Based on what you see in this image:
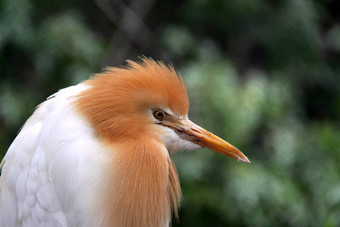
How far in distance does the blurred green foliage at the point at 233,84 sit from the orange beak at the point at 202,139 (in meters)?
0.92

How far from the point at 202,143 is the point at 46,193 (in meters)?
0.49

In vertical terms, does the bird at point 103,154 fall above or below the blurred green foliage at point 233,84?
below

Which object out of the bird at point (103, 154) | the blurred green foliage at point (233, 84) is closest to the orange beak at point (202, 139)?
the bird at point (103, 154)

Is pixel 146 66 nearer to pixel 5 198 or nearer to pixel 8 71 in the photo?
pixel 5 198

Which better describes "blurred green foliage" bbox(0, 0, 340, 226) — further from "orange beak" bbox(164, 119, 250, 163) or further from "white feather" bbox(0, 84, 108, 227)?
"white feather" bbox(0, 84, 108, 227)

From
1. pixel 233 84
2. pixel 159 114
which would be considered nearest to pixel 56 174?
pixel 159 114

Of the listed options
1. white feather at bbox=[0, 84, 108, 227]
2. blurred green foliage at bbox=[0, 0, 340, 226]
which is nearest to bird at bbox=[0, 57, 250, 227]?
white feather at bbox=[0, 84, 108, 227]

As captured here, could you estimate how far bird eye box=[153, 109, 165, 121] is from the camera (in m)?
1.42

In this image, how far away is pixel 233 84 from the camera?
2748mm

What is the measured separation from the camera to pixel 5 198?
4.68 feet

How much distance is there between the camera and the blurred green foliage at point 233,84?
2.50 m

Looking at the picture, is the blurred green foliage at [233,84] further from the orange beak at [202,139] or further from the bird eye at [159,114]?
the bird eye at [159,114]

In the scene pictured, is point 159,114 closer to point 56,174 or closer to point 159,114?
point 159,114

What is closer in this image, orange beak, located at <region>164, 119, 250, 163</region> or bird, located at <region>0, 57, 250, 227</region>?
bird, located at <region>0, 57, 250, 227</region>
